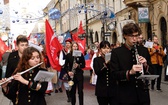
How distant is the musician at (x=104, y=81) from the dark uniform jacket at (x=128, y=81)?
2.04m

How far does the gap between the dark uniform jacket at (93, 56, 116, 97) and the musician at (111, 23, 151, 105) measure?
2068 mm

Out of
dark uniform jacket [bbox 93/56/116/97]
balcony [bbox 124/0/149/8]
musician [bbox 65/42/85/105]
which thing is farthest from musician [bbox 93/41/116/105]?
balcony [bbox 124/0/149/8]

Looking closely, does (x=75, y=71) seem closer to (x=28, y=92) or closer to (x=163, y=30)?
(x=28, y=92)

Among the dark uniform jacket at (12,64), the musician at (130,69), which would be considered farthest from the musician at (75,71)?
the musician at (130,69)

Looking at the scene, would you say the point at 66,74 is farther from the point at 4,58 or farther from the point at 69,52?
the point at 4,58

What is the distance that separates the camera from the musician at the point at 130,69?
14.1 ft

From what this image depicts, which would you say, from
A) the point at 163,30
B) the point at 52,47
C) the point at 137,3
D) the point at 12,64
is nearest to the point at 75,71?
the point at 52,47

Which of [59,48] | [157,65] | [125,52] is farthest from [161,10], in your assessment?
[125,52]

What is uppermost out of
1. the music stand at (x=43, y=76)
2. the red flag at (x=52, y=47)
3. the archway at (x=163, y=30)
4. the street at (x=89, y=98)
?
the archway at (x=163, y=30)

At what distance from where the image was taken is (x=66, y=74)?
877 cm

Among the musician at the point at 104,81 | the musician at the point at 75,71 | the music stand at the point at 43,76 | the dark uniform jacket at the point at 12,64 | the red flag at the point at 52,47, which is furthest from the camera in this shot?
the red flag at the point at 52,47

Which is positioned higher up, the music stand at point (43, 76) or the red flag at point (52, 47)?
the red flag at point (52, 47)

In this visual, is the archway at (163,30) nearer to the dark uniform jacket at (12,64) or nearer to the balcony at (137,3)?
the balcony at (137,3)

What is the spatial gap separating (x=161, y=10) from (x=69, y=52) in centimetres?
1531
